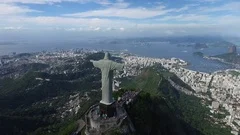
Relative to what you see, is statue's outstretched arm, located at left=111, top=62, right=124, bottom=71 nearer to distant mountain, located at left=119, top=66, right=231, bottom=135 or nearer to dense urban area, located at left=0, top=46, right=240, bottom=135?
distant mountain, located at left=119, top=66, right=231, bottom=135

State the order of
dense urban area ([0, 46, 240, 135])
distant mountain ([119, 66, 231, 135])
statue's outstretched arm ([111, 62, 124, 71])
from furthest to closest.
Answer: dense urban area ([0, 46, 240, 135]) → distant mountain ([119, 66, 231, 135]) → statue's outstretched arm ([111, 62, 124, 71])

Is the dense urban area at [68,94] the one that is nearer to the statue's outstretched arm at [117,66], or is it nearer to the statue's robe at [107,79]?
the statue's robe at [107,79]

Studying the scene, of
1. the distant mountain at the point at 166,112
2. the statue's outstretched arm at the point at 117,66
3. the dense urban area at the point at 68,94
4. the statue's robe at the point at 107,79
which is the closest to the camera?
the statue's outstretched arm at the point at 117,66

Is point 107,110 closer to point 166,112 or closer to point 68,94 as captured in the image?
point 166,112

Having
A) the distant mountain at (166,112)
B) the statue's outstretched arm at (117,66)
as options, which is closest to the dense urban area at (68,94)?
the distant mountain at (166,112)

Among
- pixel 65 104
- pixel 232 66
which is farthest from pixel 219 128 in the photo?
pixel 232 66

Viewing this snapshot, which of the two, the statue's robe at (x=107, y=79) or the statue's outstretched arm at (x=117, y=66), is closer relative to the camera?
the statue's outstretched arm at (x=117, y=66)

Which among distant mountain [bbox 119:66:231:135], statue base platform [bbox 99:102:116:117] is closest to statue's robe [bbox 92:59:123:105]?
statue base platform [bbox 99:102:116:117]

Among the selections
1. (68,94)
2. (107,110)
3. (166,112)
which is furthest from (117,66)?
(68,94)

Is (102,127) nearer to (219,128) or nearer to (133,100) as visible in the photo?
(133,100)

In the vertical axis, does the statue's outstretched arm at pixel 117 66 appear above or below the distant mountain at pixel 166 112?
above

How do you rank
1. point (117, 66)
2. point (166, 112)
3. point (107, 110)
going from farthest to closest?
point (166, 112) → point (107, 110) → point (117, 66)
